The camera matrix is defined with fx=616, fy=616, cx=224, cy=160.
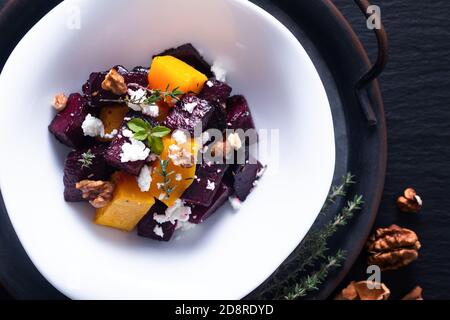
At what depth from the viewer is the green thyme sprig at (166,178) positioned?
6.50 feet

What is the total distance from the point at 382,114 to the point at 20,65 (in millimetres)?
1380

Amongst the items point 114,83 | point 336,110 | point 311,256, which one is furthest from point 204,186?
point 336,110

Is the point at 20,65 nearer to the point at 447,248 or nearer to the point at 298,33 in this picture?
the point at 298,33

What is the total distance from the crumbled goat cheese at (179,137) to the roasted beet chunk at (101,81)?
26 cm

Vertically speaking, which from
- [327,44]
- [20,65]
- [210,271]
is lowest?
[210,271]

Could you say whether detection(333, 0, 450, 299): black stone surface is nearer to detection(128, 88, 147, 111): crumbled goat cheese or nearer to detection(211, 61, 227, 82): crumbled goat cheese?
detection(211, 61, 227, 82): crumbled goat cheese

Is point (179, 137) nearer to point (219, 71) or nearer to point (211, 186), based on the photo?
point (211, 186)

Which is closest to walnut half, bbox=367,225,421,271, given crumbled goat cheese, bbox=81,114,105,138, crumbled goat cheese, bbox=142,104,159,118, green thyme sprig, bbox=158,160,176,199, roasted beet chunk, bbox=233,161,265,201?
roasted beet chunk, bbox=233,161,265,201

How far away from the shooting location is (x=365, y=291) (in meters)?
2.52

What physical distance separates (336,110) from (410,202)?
50 cm

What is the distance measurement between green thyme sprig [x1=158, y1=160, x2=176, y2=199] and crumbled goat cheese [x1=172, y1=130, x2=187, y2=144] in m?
0.09

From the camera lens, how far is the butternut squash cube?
6.79 ft

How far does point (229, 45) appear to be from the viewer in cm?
229
